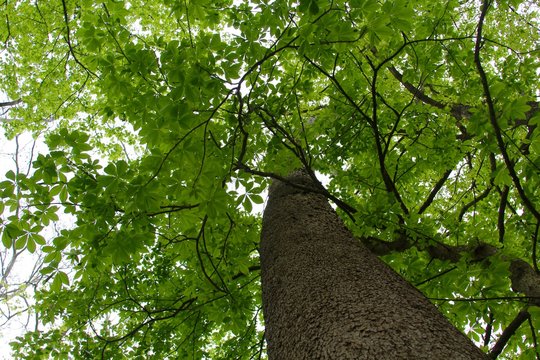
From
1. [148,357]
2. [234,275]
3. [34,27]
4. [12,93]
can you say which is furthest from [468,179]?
[12,93]

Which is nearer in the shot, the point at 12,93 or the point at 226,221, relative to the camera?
the point at 226,221

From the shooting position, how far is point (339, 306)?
1.33 metres

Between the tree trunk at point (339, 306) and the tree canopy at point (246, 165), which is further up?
the tree canopy at point (246, 165)

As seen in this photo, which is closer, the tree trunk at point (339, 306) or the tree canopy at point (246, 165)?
the tree trunk at point (339, 306)

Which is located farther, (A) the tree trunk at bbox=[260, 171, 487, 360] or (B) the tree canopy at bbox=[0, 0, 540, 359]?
(B) the tree canopy at bbox=[0, 0, 540, 359]

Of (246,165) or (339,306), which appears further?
(246,165)

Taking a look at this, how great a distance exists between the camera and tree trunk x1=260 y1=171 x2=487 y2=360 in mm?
1069

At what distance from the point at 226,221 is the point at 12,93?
19.2 feet

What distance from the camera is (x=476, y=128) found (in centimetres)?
196

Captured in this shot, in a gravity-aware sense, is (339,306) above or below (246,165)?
below

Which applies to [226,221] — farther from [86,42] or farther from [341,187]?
[86,42]

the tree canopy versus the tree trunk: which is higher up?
the tree canopy

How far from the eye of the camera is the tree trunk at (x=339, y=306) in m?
1.07

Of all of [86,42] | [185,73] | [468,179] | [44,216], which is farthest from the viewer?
[468,179]
